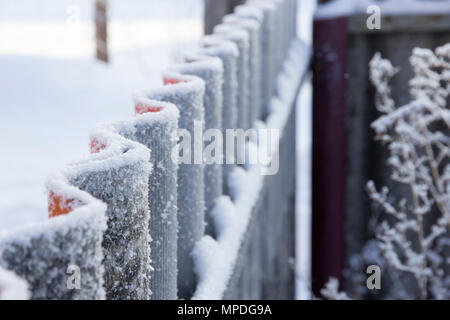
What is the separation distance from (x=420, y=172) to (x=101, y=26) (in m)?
9.03

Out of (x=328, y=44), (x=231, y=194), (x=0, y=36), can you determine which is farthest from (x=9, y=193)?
(x=0, y=36)

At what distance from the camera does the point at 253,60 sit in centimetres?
293

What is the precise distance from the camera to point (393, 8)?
4.55 metres

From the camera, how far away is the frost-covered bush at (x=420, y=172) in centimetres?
365

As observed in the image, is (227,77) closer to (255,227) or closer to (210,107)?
(210,107)

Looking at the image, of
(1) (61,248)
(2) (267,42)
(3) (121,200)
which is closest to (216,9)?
(2) (267,42)

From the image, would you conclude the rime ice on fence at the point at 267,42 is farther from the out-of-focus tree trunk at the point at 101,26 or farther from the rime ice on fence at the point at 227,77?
the out-of-focus tree trunk at the point at 101,26

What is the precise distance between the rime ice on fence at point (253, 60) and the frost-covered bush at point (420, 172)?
2.27 ft

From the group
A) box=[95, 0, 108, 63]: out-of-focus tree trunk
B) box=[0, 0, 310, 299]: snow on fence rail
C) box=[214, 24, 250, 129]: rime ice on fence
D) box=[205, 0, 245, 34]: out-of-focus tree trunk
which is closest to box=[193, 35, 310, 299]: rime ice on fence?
box=[0, 0, 310, 299]: snow on fence rail

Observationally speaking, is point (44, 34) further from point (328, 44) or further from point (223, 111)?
point (223, 111)

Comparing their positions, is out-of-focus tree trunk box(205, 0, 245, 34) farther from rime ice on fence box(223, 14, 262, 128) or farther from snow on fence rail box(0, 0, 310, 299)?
rime ice on fence box(223, 14, 262, 128)

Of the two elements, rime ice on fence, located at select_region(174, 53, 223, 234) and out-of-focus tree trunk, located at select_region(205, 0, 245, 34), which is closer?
rime ice on fence, located at select_region(174, 53, 223, 234)

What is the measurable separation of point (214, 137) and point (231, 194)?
0.44 meters

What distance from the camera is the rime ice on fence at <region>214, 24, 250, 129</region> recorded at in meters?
2.52
